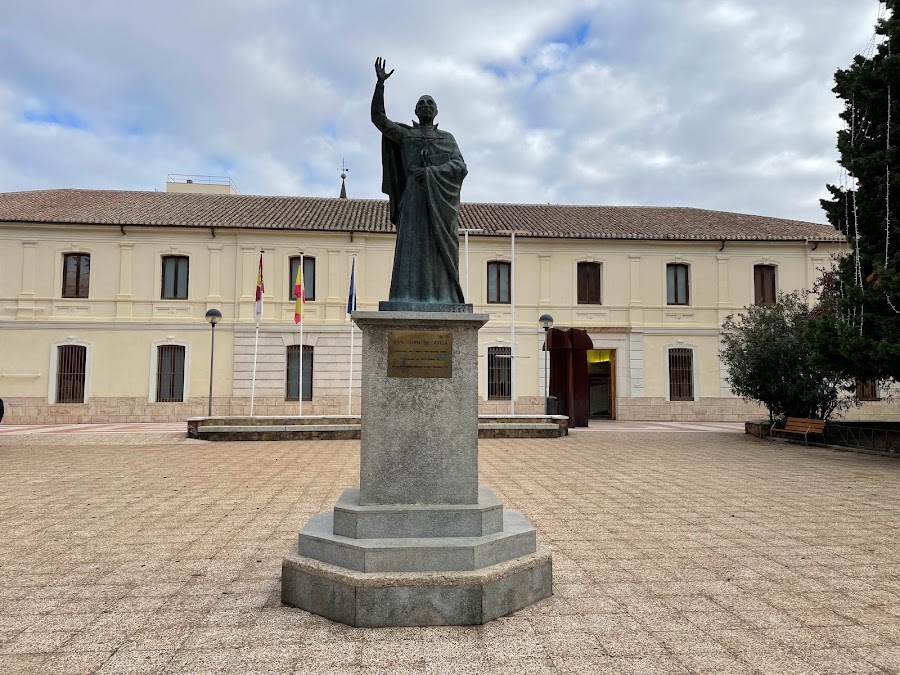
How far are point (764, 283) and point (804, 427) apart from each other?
1055 cm

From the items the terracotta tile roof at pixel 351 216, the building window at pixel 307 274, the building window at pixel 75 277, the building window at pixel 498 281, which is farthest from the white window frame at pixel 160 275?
the building window at pixel 498 281

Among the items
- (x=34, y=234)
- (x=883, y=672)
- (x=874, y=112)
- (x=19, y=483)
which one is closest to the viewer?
(x=883, y=672)

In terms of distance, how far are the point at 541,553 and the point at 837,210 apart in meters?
13.3

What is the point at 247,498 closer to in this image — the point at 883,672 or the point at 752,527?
the point at 752,527

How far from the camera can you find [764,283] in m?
22.7

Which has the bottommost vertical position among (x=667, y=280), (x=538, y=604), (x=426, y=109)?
(x=538, y=604)

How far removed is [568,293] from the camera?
73.1ft

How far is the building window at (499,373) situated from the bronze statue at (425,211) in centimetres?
1754

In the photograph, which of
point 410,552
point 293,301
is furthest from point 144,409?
point 410,552

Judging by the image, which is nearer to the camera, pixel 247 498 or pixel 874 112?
pixel 247 498

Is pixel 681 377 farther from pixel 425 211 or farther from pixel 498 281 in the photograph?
pixel 425 211

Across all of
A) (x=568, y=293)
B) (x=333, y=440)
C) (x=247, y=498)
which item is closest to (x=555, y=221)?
(x=568, y=293)

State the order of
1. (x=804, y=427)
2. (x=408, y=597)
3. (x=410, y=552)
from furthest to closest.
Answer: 1. (x=804, y=427)
2. (x=410, y=552)
3. (x=408, y=597)

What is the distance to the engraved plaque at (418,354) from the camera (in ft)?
12.6
